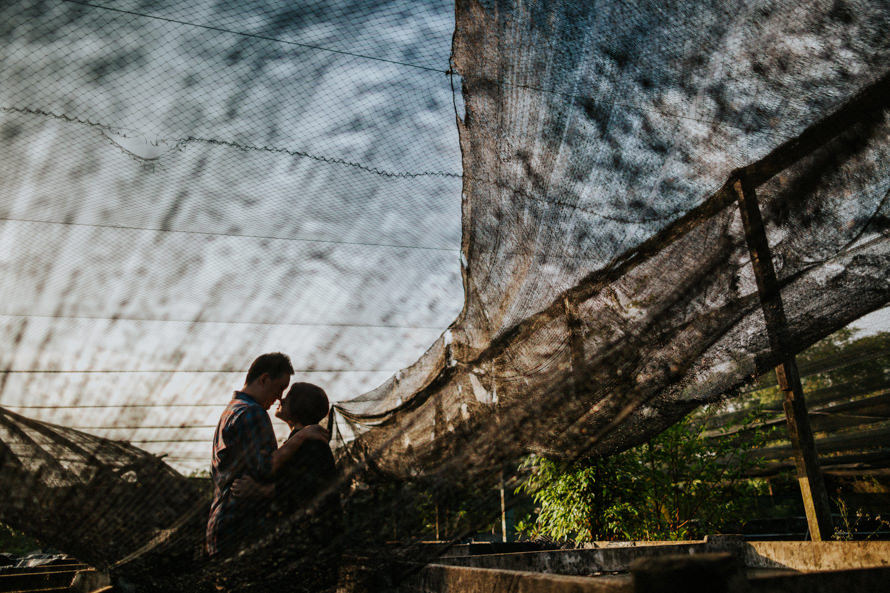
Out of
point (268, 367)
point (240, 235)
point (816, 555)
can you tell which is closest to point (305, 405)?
point (268, 367)

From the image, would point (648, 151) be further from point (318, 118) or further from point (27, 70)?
point (27, 70)

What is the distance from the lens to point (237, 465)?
1792 mm

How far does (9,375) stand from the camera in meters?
1.64

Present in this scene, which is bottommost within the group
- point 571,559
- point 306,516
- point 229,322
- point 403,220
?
point 571,559

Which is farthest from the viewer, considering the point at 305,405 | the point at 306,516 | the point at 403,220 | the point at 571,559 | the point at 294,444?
the point at 571,559

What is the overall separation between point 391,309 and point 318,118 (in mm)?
910

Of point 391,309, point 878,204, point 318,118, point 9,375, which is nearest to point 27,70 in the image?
point 318,118

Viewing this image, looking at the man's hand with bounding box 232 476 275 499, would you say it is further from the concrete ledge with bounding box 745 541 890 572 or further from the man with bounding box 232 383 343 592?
the concrete ledge with bounding box 745 541 890 572

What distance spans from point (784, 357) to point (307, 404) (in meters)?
1.84

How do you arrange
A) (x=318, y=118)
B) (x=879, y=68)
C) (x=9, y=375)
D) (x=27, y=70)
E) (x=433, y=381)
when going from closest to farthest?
(x=27, y=70)
(x=879, y=68)
(x=318, y=118)
(x=9, y=375)
(x=433, y=381)

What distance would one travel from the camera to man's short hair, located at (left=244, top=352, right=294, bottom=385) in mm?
1996

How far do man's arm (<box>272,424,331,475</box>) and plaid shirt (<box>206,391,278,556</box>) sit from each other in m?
0.02

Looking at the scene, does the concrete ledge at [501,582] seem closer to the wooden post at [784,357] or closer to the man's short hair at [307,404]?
the man's short hair at [307,404]

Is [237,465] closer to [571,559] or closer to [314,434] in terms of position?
[314,434]
